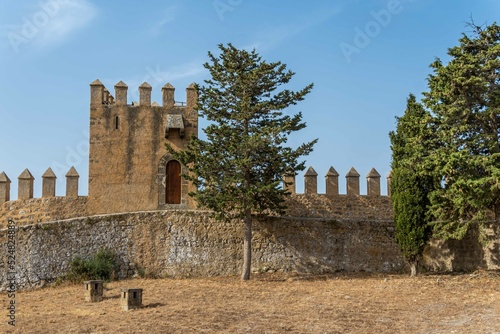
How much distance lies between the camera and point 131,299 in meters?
15.5

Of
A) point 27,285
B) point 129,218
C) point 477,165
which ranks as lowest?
point 27,285

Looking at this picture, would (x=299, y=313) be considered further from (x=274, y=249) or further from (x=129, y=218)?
(x=129, y=218)

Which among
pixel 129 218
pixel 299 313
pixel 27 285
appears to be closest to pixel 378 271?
pixel 299 313

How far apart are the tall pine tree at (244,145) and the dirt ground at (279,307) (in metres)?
2.77

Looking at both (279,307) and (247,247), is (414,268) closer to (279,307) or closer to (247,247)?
(247,247)

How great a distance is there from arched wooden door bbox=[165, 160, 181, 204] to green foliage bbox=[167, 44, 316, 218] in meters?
3.79

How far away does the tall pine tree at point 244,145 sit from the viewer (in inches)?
784

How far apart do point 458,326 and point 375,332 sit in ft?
6.19

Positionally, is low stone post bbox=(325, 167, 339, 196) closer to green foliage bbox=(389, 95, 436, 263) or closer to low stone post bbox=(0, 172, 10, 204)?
green foliage bbox=(389, 95, 436, 263)

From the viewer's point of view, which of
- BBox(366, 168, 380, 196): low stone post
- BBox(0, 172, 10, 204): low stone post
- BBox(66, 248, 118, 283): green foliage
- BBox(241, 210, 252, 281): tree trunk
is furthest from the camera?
BBox(0, 172, 10, 204): low stone post

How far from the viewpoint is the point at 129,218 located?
21812 mm

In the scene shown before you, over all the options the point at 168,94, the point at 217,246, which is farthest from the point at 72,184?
the point at 217,246

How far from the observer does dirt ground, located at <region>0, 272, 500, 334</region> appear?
13.3 m

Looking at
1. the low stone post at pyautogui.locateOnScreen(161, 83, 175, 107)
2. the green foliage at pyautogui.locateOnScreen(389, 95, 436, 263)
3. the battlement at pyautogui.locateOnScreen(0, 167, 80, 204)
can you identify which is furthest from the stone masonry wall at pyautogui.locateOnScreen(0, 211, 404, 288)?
the low stone post at pyautogui.locateOnScreen(161, 83, 175, 107)
